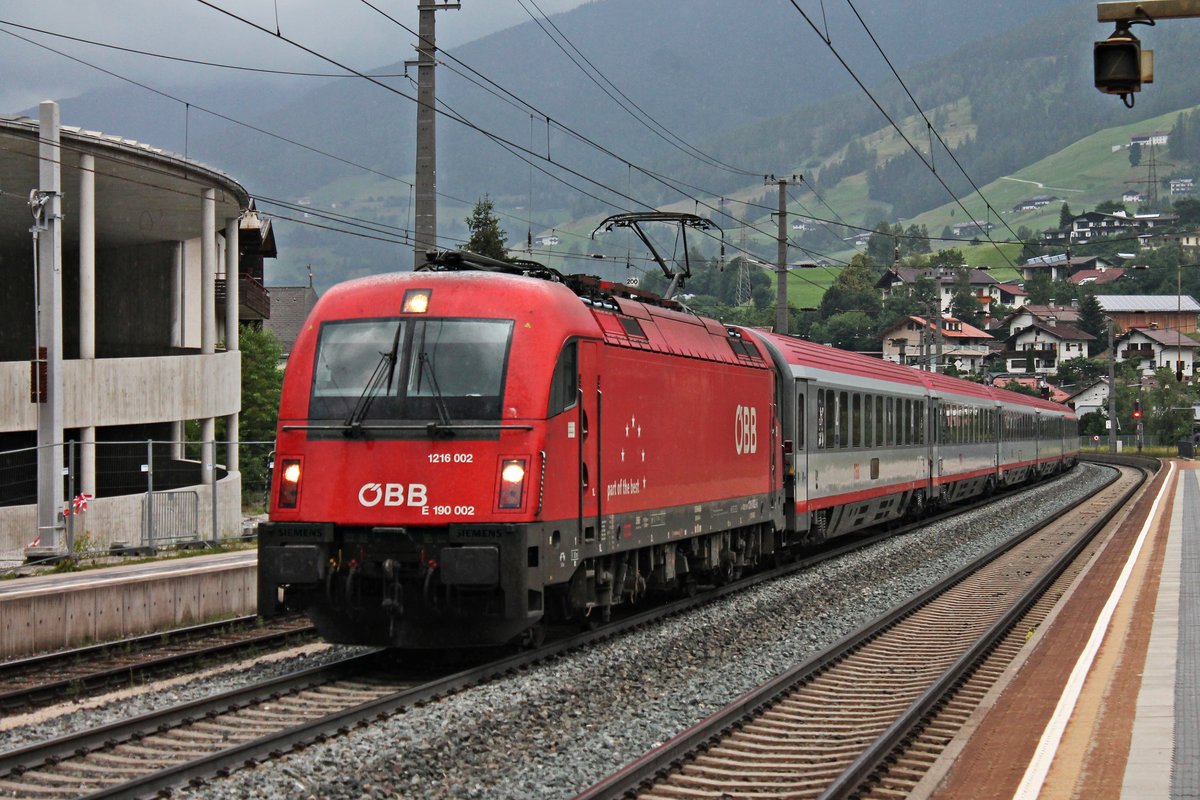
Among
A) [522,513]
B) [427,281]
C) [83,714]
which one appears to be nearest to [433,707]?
[522,513]

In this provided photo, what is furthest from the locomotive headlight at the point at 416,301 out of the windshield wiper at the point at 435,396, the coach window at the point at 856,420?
the coach window at the point at 856,420

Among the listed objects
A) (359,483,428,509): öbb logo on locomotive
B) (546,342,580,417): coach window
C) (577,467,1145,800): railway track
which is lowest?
(577,467,1145,800): railway track

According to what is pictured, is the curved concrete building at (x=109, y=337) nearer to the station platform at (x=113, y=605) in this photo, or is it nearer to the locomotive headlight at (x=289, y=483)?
the station platform at (x=113, y=605)

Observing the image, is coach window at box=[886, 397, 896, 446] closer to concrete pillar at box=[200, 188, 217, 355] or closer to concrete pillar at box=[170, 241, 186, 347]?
concrete pillar at box=[200, 188, 217, 355]

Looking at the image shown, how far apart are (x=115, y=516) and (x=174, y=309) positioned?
1272 centimetres

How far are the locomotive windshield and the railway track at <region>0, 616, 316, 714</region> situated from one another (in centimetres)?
275

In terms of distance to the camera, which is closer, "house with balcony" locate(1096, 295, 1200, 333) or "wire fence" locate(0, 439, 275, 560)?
"wire fence" locate(0, 439, 275, 560)

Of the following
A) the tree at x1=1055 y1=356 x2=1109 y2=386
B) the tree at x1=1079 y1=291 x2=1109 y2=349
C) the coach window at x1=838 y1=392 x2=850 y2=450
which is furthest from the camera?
the tree at x1=1079 y1=291 x2=1109 y2=349

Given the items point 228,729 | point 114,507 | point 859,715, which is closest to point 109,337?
A: point 114,507

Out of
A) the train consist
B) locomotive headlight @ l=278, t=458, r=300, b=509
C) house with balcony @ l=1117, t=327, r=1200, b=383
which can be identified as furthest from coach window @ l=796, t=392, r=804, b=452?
house with balcony @ l=1117, t=327, r=1200, b=383

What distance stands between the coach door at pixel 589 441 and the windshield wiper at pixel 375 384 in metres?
1.73

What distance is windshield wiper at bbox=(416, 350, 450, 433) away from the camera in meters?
12.2

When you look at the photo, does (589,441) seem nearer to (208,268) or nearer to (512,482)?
(512,482)

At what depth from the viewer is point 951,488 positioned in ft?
121
